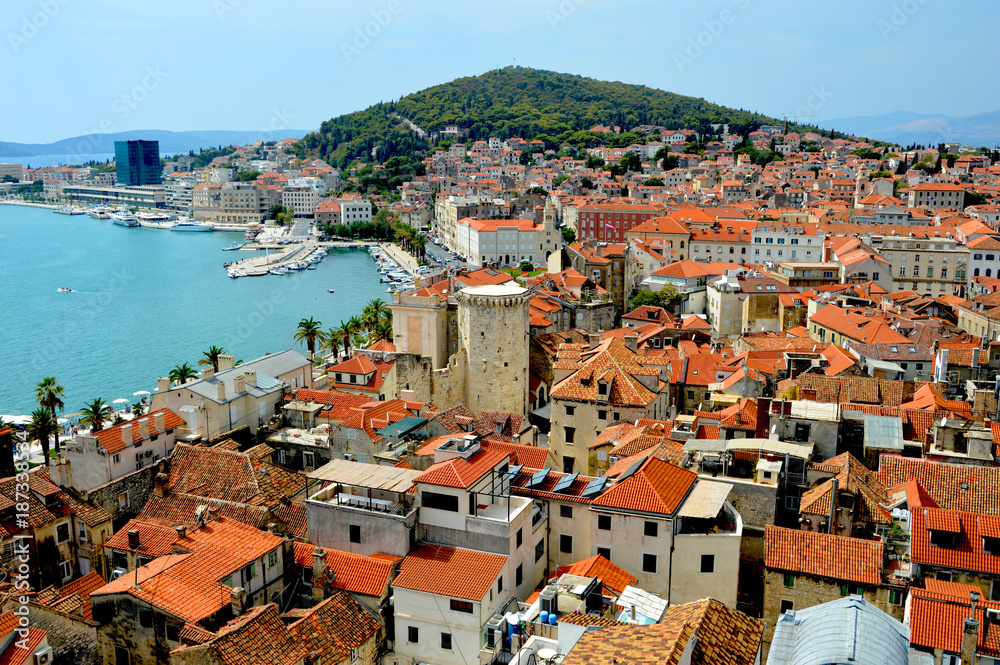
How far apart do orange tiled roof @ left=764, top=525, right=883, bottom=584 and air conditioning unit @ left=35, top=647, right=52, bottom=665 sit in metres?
11.1

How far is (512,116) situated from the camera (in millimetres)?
168875

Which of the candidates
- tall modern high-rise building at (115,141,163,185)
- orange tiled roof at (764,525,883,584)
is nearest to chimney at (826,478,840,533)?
orange tiled roof at (764,525,883,584)

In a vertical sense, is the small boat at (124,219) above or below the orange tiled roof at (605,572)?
above

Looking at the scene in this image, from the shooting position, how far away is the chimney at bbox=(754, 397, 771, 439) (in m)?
18.1

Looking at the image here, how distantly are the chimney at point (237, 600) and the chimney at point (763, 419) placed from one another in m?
11.0

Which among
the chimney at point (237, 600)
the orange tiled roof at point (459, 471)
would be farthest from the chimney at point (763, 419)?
the chimney at point (237, 600)

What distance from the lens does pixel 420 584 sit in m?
13.5

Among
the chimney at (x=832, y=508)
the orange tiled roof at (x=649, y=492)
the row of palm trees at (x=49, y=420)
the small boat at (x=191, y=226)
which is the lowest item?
the row of palm trees at (x=49, y=420)

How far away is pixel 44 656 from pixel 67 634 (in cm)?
88

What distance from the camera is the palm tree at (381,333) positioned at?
36350 mm

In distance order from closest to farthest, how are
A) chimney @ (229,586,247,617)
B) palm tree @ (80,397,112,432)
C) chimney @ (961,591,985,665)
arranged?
chimney @ (961,591,985,665)
chimney @ (229,586,247,617)
palm tree @ (80,397,112,432)

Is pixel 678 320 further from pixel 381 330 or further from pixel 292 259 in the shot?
pixel 292 259

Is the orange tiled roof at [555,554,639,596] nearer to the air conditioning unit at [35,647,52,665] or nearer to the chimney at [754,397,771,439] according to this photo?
the chimney at [754,397,771,439]

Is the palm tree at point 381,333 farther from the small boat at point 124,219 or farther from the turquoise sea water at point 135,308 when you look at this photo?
the small boat at point 124,219
